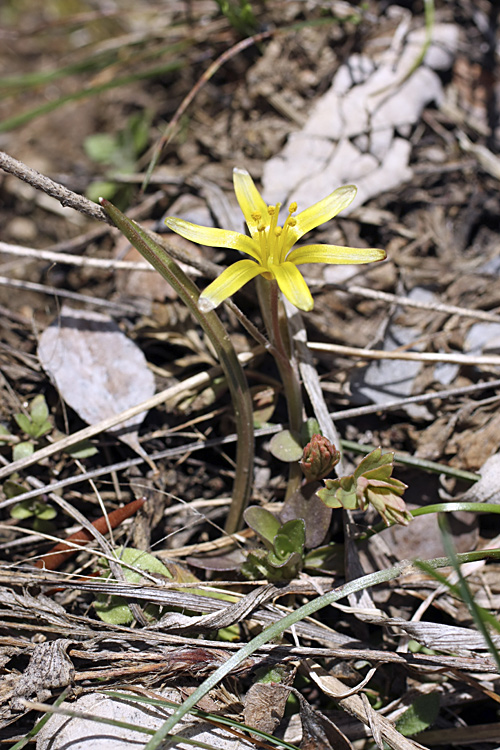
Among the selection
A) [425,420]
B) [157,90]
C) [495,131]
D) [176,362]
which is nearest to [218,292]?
[176,362]

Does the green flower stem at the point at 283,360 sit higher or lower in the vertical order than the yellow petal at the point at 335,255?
lower

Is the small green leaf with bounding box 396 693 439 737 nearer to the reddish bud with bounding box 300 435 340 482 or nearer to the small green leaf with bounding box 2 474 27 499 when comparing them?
the reddish bud with bounding box 300 435 340 482

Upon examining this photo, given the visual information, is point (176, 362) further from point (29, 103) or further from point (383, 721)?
point (29, 103)

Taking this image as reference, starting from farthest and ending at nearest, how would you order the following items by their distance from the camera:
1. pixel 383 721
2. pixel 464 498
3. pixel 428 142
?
pixel 428 142 < pixel 464 498 < pixel 383 721

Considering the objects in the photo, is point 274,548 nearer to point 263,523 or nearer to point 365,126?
point 263,523

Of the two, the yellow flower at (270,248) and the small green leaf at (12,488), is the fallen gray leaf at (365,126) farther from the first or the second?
the small green leaf at (12,488)

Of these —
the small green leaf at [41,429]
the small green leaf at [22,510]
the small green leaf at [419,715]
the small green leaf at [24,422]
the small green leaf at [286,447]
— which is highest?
the small green leaf at [24,422]

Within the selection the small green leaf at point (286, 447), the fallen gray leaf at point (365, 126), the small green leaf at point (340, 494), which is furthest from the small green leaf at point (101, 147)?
the small green leaf at point (340, 494)
